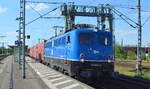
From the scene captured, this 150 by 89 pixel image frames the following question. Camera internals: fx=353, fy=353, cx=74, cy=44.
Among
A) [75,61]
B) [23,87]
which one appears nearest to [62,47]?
[75,61]

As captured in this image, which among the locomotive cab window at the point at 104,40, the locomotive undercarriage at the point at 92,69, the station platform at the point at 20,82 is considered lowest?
the station platform at the point at 20,82

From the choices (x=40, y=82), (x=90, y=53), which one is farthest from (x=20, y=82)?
(x=90, y=53)

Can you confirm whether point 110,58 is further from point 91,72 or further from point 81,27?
point 81,27

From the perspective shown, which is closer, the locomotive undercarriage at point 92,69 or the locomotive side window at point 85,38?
the locomotive undercarriage at point 92,69

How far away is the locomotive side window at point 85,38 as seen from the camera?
2091cm

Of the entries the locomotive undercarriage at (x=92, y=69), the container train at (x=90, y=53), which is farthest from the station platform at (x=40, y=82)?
the container train at (x=90, y=53)

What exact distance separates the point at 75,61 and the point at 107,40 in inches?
97.0

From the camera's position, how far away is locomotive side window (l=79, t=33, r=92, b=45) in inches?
823

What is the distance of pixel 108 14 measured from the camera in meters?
44.8

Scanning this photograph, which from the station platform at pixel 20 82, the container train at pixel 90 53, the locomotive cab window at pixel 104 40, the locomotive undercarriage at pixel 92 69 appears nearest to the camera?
the station platform at pixel 20 82

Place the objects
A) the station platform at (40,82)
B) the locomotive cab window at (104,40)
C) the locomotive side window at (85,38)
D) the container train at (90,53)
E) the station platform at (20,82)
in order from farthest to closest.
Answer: the locomotive cab window at (104,40) < the locomotive side window at (85,38) < the container train at (90,53) < the station platform at (20,82) < the station platform at (40,82)

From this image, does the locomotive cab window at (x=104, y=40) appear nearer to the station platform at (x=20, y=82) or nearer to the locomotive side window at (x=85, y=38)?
the locomotive side window at (x=85, y=38)

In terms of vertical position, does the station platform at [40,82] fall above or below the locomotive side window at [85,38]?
below

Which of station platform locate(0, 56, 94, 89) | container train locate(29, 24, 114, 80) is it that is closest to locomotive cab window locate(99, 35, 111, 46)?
container train locate(29, 24, 114, 80)
